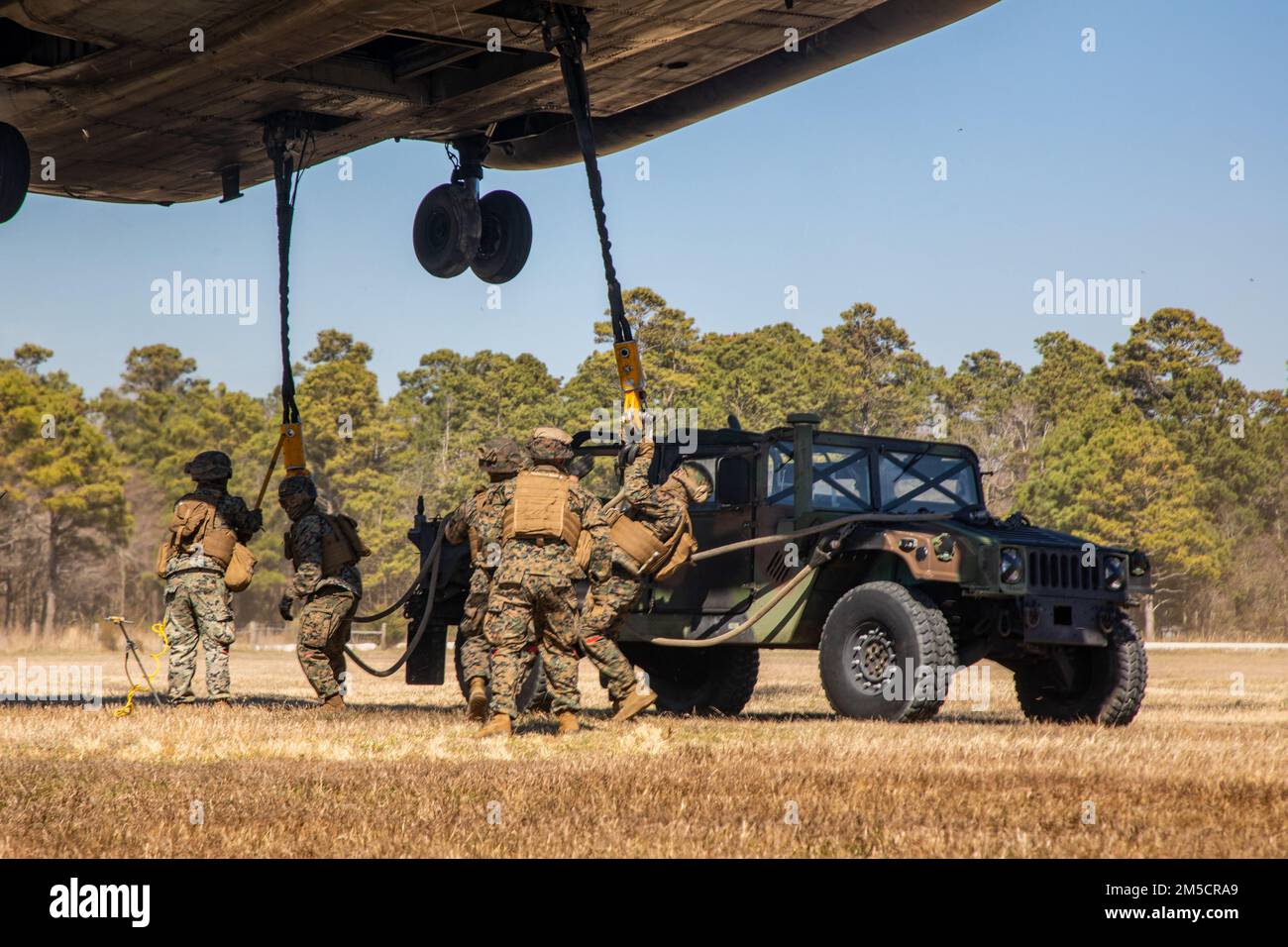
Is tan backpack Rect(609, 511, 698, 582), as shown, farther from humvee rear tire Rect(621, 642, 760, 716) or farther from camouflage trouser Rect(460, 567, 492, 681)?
humvee rear tire Rect(621, 642, 760, 716)

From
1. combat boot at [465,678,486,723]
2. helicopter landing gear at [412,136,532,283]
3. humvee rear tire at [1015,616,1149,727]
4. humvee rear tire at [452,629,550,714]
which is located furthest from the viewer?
A: helicopter landing gear at [412,136,532,283]

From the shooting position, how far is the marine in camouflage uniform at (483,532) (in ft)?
38.9

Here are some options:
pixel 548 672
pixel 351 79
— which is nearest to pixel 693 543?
pixel 548 672

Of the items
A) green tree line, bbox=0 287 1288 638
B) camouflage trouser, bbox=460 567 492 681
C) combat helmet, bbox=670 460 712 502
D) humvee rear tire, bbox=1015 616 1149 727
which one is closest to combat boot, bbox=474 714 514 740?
camouflage trouser, bbox=460 567 492 681

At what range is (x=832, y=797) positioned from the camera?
784 centimetres

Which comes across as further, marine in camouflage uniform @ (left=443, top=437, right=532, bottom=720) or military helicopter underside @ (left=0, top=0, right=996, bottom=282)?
military helicopter underside @ (left=0, top=0, right=996, bottom=282)

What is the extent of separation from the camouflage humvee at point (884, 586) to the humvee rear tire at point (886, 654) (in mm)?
12

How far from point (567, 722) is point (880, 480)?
3.71m

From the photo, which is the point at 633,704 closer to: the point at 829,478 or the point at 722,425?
the point at 829,478

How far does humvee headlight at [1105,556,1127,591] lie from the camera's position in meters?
12.7

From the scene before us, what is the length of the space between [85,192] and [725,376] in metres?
41.4

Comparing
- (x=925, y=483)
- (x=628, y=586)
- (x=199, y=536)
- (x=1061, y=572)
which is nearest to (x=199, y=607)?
(x=199, y=536)

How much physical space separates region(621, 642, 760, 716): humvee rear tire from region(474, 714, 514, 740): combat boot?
10.2 ft
